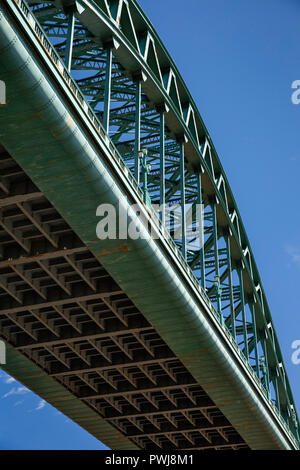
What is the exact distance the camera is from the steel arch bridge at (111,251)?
33469mm

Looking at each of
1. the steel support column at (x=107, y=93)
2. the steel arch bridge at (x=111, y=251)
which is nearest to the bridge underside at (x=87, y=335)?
the steel arch bridge at (x=111, y=251)

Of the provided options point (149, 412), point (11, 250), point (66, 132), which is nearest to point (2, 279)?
point (11, 250)

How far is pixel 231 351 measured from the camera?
5338cm

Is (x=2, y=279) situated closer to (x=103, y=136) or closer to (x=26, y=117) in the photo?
(x=103, y=136)

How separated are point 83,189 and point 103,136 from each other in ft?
9.87

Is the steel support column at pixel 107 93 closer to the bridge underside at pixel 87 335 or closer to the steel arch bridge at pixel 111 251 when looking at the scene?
the steel arch bridge at pixel 111 251

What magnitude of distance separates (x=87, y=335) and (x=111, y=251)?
46.6ft

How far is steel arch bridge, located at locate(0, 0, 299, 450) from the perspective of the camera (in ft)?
110

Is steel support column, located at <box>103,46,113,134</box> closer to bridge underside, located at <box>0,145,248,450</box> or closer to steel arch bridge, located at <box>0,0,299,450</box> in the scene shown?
steel arch bridge, located at <box>0,0,299,450</box>

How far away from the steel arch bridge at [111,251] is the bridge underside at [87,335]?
0.11 metres

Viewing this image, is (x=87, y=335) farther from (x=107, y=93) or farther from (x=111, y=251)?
(x=107, y=93)

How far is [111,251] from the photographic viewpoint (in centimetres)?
4044

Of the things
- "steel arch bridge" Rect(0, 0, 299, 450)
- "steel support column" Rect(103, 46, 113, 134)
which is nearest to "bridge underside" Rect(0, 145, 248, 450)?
"steel arch bridge" Rect(0, 0, 299, 450)

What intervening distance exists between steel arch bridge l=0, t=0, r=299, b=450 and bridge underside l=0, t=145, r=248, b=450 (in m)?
0.11
